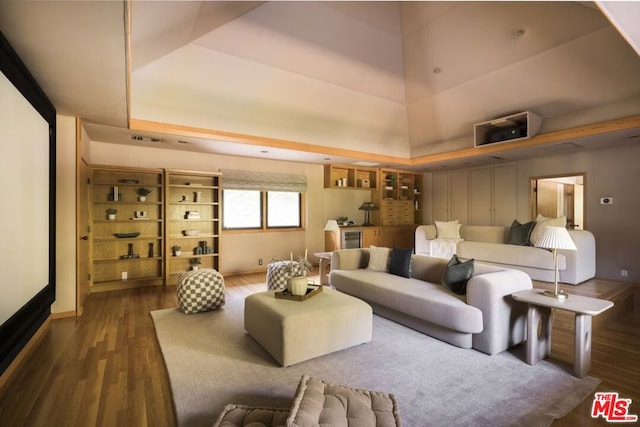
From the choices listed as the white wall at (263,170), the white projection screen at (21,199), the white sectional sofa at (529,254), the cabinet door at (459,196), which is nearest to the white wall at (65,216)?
the white projection screen at (21,199)

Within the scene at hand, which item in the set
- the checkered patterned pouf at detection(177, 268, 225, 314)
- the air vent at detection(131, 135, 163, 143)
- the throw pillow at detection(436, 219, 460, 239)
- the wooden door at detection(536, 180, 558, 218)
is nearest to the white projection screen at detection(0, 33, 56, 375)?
the checkered patterned pouf at detection(177, 268, 225, 314)

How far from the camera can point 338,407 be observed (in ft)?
5.20

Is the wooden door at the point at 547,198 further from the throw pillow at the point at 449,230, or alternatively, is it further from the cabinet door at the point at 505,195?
the throw pillow at the point at 449,230

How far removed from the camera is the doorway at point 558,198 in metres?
6.50

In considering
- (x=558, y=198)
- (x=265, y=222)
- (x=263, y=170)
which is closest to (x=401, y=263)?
(x=265, y=222)

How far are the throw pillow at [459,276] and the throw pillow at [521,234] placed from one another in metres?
3.15

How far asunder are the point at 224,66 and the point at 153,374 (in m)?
3.79

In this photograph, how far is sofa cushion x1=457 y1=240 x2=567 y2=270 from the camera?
4898 mm

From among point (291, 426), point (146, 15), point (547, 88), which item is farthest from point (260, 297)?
point (547, 88)

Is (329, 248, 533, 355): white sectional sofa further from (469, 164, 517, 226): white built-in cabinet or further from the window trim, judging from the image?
(469, 164, 517, 226): white built-in cabinet

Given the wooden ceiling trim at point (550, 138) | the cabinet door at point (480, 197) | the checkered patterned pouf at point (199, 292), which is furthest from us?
the cabinet door at point (480, 197)

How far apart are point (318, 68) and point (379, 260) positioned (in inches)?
120

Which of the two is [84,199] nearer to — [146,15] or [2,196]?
[2,196]

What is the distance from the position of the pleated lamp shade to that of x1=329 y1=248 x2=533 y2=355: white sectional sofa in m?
0.44
